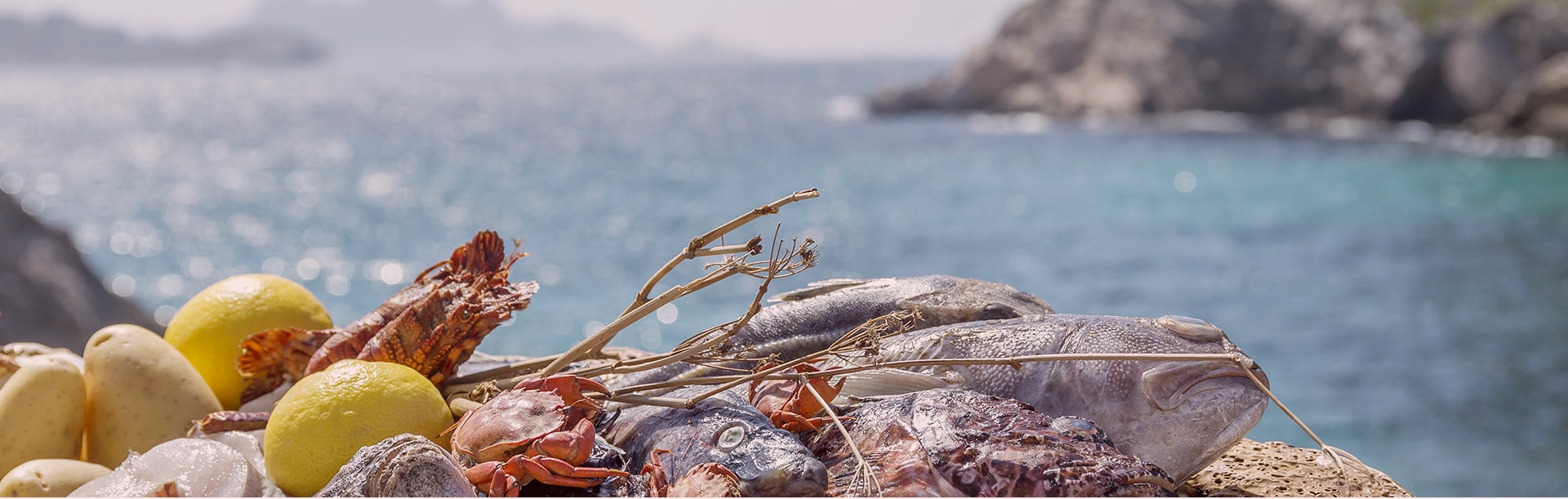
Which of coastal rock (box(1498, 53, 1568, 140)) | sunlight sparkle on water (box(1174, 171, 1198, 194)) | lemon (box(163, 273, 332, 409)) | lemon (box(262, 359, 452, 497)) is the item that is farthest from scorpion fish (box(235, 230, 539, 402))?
coastal rock (box(1498, 53, 1568, 140))

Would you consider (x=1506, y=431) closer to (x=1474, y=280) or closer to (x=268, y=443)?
(x=1474, y=280)

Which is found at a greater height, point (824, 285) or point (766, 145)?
point (766, 145)

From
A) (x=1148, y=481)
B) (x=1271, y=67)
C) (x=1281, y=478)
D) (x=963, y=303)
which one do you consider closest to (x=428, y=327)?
(x=963, y=303)

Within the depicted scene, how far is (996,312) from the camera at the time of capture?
2.71 metres

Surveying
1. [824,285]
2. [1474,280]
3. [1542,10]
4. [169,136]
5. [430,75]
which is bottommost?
[824,285]

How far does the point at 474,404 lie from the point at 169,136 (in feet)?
174

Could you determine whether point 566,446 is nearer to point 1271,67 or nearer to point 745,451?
point 745,451

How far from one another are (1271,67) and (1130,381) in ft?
148

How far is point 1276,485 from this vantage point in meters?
2.72

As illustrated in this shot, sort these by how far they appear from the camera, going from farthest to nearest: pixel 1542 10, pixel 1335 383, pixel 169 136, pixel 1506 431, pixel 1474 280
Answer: pixel 169 136 → pixel 1542 10 → pixel 1474 280 → pixel 1335 383 → pixel 1506 431

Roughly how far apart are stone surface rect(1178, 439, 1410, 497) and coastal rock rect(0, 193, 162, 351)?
6778 millimetres

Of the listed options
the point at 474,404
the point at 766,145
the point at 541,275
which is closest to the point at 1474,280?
the point at 541,275

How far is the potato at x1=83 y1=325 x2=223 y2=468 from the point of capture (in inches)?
104

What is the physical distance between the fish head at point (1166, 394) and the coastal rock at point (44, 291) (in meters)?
6.83
